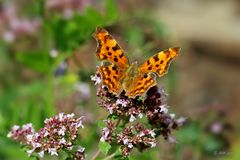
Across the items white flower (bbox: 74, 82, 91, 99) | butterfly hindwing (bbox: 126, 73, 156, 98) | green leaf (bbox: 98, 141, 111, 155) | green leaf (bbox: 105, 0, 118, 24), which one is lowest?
green leaf (bbox: 98, 141, 111, 155)

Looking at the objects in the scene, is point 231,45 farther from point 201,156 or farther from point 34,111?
point 34,111

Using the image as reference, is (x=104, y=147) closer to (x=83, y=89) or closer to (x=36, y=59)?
(x=36, y=59)

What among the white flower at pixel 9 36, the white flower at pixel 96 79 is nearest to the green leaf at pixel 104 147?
the white flower at pixel 96 79

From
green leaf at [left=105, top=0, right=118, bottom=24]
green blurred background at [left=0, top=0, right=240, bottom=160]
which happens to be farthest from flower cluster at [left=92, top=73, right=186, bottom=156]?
green leaf at [left=105, top=0, right=118, bottom=24]

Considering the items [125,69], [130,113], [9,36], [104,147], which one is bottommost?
[104,147]

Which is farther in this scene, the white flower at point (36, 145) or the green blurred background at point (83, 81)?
the green blurred background at point (83, 81)

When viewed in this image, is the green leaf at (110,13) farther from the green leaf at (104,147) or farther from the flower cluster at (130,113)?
the green leaf at (104,147)

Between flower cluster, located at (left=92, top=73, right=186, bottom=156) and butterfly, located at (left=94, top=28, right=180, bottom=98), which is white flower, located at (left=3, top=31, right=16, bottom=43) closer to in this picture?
butterfly, located at (left=94, top=28, right=180, bottom=98)

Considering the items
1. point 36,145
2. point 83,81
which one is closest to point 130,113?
point 36,145
